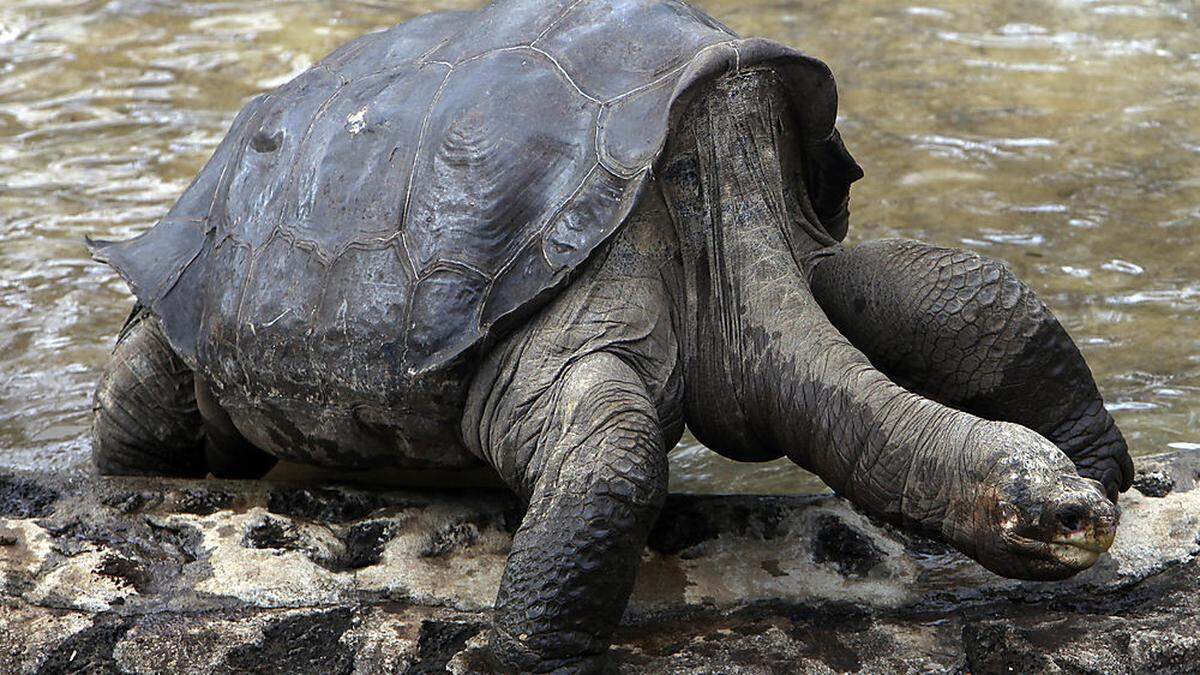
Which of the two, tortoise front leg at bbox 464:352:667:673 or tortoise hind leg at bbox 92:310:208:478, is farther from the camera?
tortoise hind leg at bbox 92:310:208:478

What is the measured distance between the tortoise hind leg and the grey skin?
37 cm

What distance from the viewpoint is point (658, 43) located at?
4.03 metres

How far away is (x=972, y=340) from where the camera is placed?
3.94 meters

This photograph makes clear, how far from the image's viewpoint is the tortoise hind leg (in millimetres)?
4914

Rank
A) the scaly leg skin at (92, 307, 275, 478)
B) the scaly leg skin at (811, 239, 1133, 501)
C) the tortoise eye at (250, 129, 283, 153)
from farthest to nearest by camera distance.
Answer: the scaly leg skin at (92, 307, 275, 478) → the tortoise eye at (250, 129, 283, 153) → the scaly leg skin at (811, 239, 1133, 501)

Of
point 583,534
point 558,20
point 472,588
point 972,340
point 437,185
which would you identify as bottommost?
point 472,588

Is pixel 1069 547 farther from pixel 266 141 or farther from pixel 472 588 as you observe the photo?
pixel 266 141

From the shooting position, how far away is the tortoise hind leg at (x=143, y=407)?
491 centimetres

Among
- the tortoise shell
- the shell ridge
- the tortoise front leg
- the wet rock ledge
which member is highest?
the shell ridge

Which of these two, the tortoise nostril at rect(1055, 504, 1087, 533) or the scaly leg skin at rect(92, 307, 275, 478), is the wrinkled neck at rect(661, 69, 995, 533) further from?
the scaly leg skin at rect(92, 307, 275, 478)

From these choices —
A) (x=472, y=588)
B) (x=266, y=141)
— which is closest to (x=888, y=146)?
(x=266, y=141)

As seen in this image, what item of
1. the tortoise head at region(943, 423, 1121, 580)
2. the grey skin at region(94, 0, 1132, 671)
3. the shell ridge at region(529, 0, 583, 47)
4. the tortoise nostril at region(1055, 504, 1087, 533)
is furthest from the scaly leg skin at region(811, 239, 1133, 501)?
the shell ridge at region(529, 0, 583, 47)

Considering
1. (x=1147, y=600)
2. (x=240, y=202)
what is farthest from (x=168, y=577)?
(x=1147, y=600)

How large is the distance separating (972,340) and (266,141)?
2.17 meters
